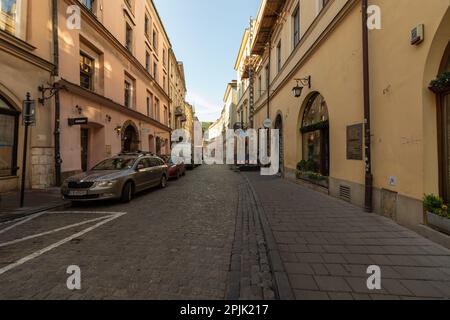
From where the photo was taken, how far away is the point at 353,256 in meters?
3.43

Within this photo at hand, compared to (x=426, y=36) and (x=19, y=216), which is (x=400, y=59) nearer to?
(x=426, y=36)

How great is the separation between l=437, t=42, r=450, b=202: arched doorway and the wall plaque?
6.60 ft

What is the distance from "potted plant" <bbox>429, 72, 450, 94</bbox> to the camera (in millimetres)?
3850

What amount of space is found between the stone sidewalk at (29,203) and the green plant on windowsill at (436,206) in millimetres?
8791

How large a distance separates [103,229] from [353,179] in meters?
6.55

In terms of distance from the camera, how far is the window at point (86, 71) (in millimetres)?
12094

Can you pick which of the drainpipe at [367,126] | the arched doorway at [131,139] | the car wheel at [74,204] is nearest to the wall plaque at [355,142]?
the drainpipe at [367,126]

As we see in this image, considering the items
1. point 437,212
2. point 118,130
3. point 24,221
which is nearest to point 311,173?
point 437,212

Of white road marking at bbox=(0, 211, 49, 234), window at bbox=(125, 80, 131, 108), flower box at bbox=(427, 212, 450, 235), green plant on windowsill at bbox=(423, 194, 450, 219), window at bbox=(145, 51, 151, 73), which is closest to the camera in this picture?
flower box at bbox=(427, 212, 450, 235)

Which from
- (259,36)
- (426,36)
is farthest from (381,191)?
(259,36)

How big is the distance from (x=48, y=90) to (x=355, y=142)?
11547 mm

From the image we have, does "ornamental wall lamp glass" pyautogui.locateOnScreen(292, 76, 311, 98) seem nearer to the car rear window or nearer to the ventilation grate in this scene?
the ventilation grate

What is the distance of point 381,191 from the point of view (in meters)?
5.47

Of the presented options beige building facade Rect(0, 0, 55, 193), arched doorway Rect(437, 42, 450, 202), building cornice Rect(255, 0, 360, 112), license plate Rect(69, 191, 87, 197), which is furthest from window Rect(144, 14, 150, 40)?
arched doorway Rect(437, 42, 450, 202)
